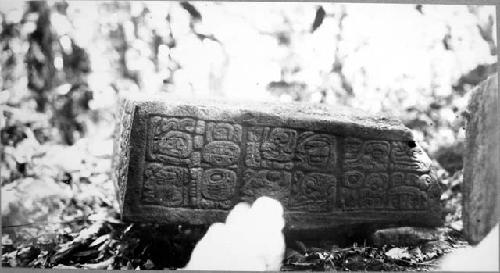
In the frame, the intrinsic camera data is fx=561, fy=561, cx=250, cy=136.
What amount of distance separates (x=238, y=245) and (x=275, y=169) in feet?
1.79

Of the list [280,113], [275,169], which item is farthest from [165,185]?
[280,113]

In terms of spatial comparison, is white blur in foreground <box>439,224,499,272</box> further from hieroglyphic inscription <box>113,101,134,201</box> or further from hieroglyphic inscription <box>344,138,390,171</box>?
hieroglyphic inscription <box>113,101,134,201</box>

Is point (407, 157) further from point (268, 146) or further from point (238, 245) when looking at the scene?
point (238, 245)

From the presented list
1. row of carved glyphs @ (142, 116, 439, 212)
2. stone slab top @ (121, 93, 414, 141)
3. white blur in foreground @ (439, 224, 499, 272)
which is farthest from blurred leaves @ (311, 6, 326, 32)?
white blur in foreground @ (439, 224, 499, 272)

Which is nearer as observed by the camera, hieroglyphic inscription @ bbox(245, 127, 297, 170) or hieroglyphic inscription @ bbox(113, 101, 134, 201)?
hieroglyphic inscription @ bbox(113, 101, 134, 201)

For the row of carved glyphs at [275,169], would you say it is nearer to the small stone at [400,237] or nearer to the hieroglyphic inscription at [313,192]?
the hieroglyphic inscription at [313,192]

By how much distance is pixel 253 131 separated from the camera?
11.9 ft

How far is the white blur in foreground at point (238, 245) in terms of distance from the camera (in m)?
3.61

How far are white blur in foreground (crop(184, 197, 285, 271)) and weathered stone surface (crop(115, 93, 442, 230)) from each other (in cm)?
8

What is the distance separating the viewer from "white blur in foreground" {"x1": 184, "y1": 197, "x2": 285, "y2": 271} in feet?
11.8

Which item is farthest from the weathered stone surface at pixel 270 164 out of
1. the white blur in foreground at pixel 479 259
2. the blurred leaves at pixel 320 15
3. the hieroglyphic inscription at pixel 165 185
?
the white blur in foreground at pixel 479 259

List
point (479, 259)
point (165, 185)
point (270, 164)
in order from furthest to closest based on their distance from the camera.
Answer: point (270, 164) → point (165, 185) → point (479, 259)

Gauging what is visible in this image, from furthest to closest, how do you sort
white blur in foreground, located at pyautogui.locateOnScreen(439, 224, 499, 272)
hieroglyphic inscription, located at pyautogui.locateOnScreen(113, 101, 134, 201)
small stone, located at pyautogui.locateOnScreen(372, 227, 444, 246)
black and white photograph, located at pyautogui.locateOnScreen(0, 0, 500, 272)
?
small stone, located at pyautogui.locateOnScreen(372, 227, 444, 246)
black and white photograph, located at pyautogui.locateOnScreen(0, 0, 500, 272)
hieroglyphic inscription, located at pyautogui.locateOnScreen(113, 101, 134, 201)
white blur in foreground, located at pyautogui.locateOnScreen(439, 224, 499, 272)

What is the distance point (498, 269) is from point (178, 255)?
6.76 feet
